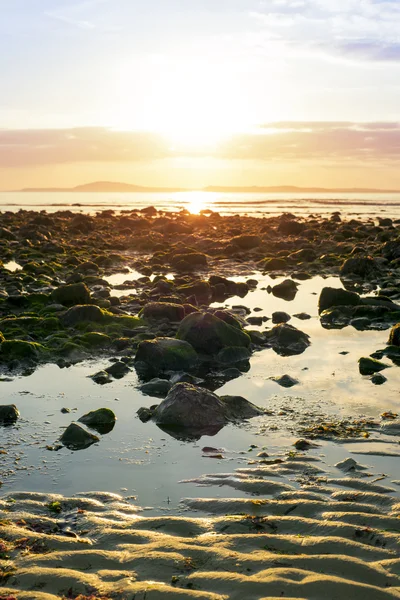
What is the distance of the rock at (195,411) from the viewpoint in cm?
938

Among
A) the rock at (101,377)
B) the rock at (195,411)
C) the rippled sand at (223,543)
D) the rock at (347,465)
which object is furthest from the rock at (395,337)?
the rippled sand at (223,543)

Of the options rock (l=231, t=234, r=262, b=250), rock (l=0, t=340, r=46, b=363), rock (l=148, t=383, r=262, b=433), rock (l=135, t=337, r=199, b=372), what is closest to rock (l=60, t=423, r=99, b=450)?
rock (l=148, t=383, r=262, b=433)

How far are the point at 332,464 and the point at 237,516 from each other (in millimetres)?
2005

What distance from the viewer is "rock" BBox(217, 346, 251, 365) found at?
13555 mm

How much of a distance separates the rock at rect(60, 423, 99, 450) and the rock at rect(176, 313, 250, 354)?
5391 mm

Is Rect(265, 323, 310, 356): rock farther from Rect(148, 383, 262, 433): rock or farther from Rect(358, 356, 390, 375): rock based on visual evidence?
Rect(148, 383, 262, 433): rock

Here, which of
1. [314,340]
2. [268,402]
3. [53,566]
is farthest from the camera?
[314,340]

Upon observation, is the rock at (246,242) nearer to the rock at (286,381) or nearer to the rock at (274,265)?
the rock at (274,265)

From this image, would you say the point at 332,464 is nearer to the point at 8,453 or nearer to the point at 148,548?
the point at 148,548

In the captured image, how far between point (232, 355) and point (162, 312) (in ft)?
13.3

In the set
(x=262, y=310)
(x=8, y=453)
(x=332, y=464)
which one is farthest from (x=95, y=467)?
(x=262, y=310)

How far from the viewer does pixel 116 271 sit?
94.0 ft

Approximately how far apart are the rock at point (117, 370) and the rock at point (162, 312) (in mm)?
4384

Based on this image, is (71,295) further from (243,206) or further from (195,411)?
(243,206)
